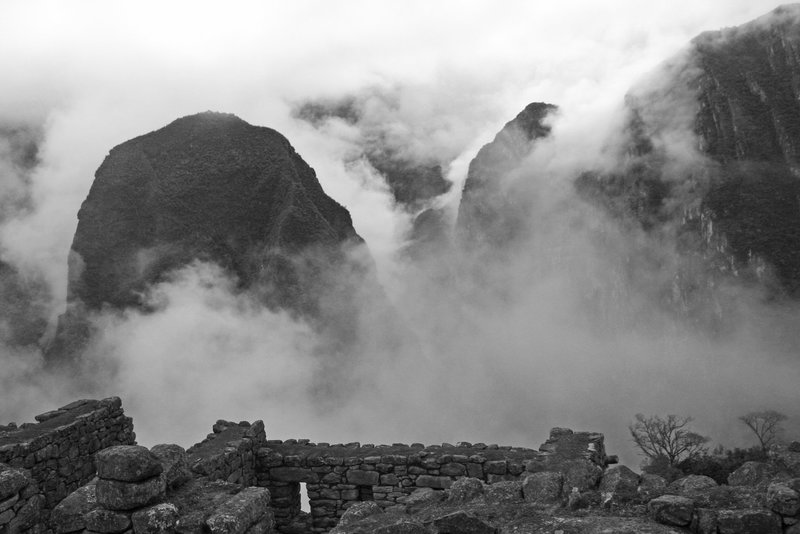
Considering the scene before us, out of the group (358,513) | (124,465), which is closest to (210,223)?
(124,465)

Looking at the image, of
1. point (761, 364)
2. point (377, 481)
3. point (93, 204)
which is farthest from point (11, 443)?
point (761, 364)

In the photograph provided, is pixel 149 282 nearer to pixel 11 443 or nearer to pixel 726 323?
pixel 11 443

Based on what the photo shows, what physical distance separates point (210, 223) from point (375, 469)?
9738 cm

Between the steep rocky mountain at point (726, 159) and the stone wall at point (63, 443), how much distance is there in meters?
139

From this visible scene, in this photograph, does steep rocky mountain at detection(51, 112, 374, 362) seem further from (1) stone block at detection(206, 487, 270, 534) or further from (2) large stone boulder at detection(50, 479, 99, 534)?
(1) stone block at detection(206, 487, 270, 534)

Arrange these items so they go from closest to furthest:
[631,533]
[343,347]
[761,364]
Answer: [631,533], [343,347], [761,364]

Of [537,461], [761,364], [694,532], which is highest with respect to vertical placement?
[761,364]

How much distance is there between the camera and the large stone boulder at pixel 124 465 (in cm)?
723

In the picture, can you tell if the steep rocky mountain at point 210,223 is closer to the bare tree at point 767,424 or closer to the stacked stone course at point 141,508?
the bare tree at point 767,424

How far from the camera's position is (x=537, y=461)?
13070 mm

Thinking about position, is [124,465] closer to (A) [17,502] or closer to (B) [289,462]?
(A) [17,502]

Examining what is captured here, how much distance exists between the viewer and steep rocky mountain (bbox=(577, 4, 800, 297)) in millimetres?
131750

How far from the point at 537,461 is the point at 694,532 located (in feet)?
24.0

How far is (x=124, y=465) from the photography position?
7.24 meters
